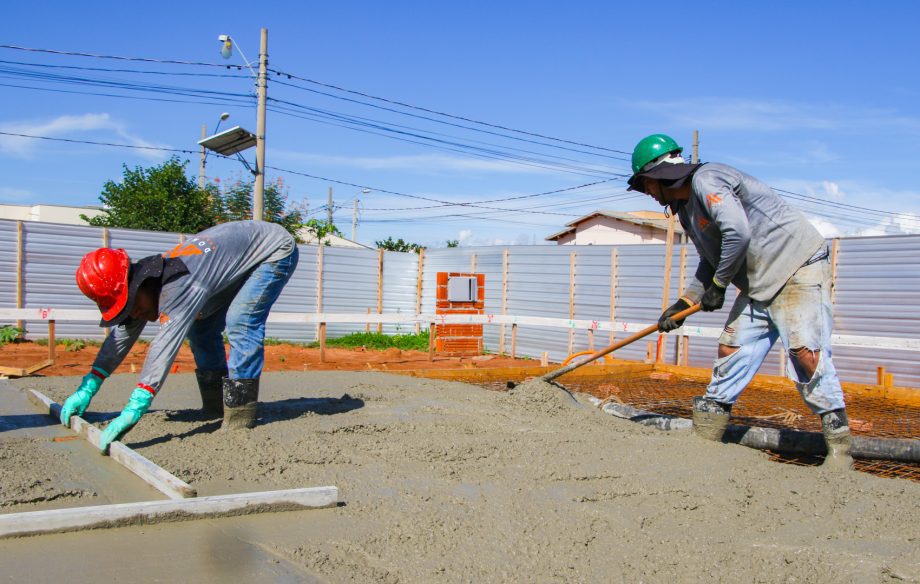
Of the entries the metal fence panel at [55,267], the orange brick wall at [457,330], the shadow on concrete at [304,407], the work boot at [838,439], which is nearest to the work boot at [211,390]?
the shadow on concrete at [304,407]

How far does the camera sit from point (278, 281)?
407cm

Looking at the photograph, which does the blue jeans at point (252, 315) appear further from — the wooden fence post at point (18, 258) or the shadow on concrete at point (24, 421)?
the wooden fence post at point (18, 258)

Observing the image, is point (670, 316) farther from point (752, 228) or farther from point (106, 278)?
point (106, 278)

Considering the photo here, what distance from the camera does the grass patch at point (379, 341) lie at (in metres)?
14.5

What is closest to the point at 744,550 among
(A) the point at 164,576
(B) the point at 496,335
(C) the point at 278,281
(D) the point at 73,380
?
(A) the point at 164,576

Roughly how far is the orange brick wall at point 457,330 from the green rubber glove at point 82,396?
947cm

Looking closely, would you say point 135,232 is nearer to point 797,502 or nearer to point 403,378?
point 403,378

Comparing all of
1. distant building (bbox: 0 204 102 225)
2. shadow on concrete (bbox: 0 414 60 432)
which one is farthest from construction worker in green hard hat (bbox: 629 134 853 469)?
distant building (bbox: 0 204 102 225)

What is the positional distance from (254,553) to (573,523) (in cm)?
114

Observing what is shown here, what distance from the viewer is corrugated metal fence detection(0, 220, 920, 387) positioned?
388 inches

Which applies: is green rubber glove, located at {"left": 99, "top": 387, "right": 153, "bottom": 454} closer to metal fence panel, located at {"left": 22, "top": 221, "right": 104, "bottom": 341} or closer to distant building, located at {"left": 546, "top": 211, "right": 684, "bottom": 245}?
metal fence panel, located at {"left": 22, "top": 221, "right": 104, "bottom": 341}

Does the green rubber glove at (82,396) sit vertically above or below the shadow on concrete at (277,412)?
above

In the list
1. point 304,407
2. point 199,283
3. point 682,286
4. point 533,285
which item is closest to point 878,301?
point 682,286

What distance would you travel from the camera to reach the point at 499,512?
2.79 metres
